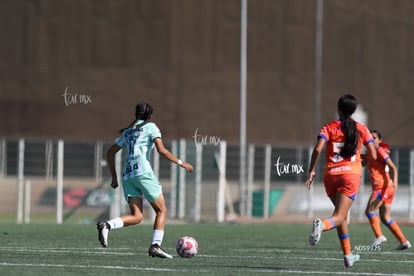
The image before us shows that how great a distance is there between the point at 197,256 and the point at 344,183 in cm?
286

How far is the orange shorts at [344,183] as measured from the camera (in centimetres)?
1391

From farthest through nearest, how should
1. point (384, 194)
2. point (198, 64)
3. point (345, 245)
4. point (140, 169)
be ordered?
point (198, 64)
point (384, 194)
point (140, 169)
point (345, 245)

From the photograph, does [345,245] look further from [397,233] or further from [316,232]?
[397,233]

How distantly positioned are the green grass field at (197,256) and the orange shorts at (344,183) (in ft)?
3.06

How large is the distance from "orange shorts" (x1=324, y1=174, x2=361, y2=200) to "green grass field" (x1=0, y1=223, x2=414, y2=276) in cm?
93

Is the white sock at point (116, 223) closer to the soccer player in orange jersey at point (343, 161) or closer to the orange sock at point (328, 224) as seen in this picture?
the soccer player in orange jersey at point (343, 161)

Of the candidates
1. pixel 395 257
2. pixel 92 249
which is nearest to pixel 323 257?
pixel 395 257

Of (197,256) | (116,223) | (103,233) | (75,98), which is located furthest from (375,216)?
(75,98)

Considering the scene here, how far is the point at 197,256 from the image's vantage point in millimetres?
15883

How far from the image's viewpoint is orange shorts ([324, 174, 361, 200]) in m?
Result: 13.9

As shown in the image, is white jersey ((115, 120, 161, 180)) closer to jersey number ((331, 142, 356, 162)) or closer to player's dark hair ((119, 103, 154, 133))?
player's dark hair ((119, 103, 154, 133))

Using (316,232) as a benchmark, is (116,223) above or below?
below

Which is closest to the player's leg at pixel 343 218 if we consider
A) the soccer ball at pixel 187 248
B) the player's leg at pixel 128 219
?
the soccer ball at pixel 187 248

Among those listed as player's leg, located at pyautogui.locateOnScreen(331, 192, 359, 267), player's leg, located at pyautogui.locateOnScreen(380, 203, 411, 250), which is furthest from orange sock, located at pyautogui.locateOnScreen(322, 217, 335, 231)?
player's leg, located at pyautogui.locateOnScreen(380, 203, 411, 250)
